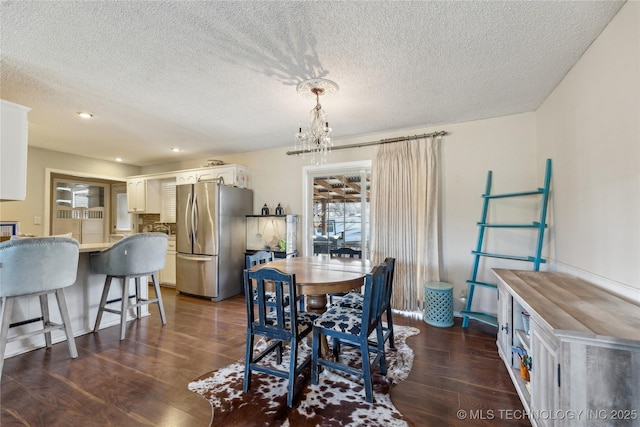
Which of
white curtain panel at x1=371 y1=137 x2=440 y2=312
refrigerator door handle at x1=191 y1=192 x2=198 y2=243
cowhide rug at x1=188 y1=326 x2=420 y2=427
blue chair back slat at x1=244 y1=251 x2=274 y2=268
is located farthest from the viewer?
refrigerator door handle at x1=191 y1=192 x2=198 y2=243

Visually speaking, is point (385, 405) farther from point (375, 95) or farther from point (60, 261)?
point (60, 261)

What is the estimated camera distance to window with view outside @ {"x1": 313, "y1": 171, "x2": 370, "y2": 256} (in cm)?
415

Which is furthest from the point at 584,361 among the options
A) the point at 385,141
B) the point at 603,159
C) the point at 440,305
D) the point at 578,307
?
the point at 385,141

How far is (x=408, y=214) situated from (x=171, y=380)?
10.1 feet

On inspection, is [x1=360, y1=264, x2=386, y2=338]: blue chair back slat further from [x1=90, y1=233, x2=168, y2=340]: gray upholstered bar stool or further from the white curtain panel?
[x1=90, y1=233, x2=168, y2=340]: gray upholstered bar stool

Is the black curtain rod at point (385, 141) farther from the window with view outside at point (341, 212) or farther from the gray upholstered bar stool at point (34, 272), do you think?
the gray upholstered bar stool at point (34, 272)

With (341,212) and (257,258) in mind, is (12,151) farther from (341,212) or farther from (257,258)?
(341,212)

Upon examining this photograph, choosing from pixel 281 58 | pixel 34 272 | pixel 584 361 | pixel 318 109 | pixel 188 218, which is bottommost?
pixel 584 361

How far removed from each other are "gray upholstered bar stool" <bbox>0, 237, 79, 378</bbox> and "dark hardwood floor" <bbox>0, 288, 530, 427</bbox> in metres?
0.29

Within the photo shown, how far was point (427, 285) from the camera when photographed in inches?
129

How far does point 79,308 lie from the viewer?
294 centimetres

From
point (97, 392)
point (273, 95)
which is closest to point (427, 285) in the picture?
point (273, 95)

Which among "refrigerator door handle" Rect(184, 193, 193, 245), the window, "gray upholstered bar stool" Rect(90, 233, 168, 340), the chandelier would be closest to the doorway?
"refrigerator door handle" Rect(184, 193, 193, 245)

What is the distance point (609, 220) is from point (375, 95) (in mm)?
2077
